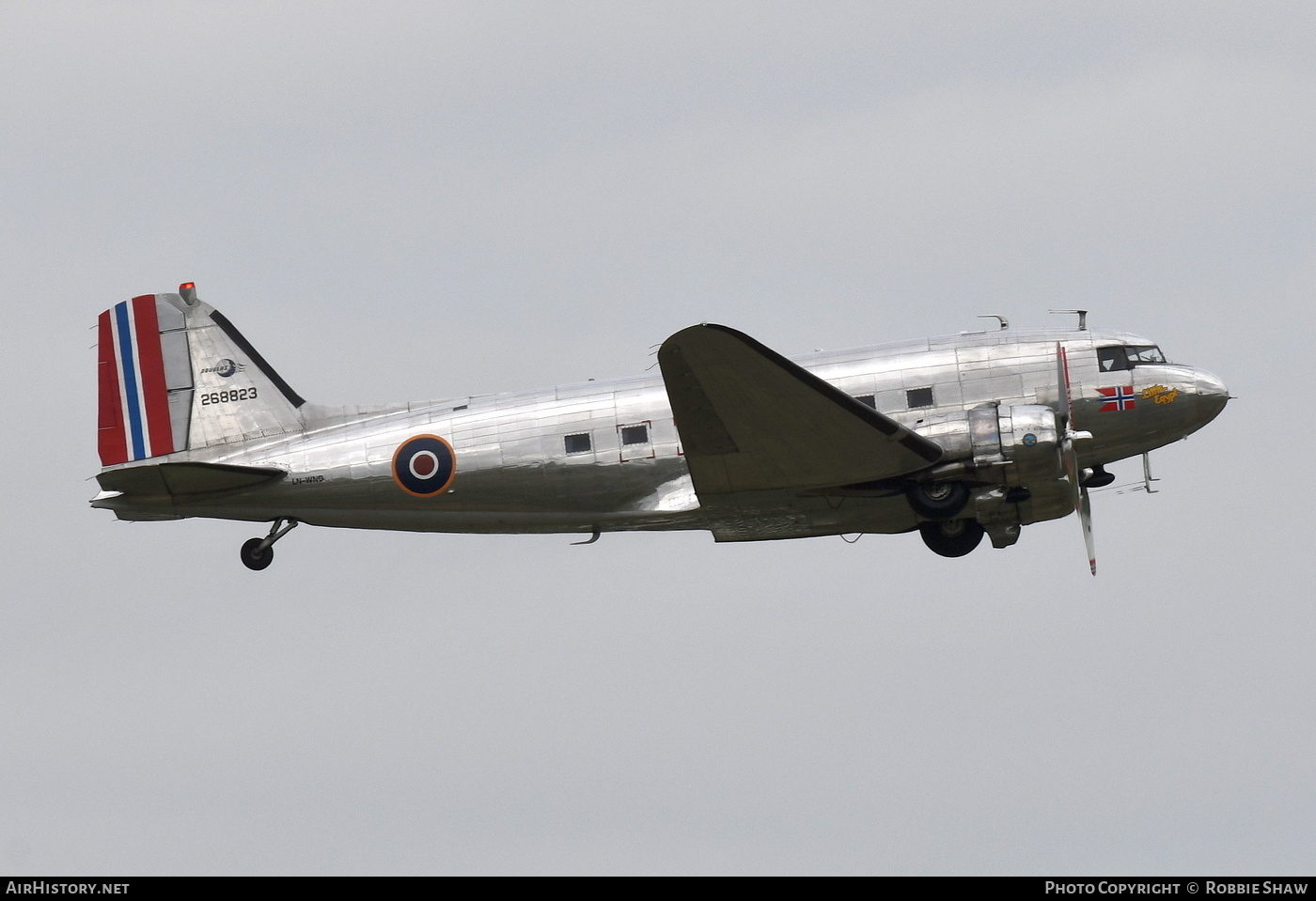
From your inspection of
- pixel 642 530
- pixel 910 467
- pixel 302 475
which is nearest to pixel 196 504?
pixel 302 475

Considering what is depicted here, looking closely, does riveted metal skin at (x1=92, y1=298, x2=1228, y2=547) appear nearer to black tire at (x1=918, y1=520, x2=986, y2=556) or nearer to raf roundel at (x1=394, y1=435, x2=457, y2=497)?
raf roundel at (x1=394, y1=435, x2=457, y2=497)

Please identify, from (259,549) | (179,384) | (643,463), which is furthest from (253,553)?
(643,463)

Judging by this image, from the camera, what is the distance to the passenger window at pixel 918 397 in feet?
73.2

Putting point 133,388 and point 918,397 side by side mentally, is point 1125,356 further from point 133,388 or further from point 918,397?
point 133,388

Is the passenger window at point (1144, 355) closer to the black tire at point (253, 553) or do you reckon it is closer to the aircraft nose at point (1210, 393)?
the aircraft nose at point (1210, 393)

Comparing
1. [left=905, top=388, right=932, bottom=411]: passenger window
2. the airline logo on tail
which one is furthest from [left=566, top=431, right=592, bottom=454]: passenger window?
the airline logo on tail

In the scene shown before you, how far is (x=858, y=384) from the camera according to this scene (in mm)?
22328

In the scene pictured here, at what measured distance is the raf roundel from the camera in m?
22.8

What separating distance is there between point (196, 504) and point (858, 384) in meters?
8.83

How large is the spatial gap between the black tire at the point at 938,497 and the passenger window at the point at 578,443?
415 cm

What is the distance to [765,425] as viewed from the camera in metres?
20.9

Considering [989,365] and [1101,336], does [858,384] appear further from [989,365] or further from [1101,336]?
[1101,336]

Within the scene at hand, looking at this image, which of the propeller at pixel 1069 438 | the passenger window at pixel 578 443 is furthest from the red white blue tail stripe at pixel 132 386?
the propeller at pixel 1069 438

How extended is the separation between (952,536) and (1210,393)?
149 inches
